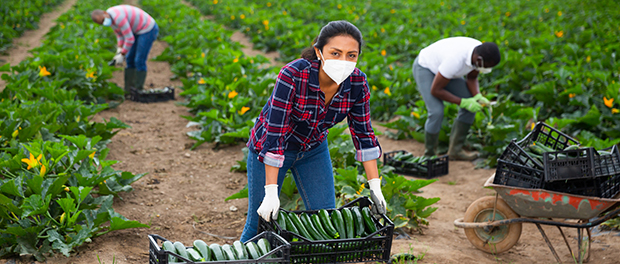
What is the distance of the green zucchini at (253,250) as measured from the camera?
242cm

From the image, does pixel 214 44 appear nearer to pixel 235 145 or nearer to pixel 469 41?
pixel 235 145

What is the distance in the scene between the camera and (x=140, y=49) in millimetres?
8578

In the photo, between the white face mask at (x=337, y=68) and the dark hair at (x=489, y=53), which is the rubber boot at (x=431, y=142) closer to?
the dark hair at (x=489, y=53)

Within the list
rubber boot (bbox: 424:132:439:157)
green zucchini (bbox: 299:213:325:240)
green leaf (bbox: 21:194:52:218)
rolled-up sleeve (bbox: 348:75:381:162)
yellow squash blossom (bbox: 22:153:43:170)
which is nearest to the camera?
green zucchini (bbox: 299:213:325:240)

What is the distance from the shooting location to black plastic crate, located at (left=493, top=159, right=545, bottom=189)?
362 centimetres

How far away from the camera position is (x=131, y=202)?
4680 mm

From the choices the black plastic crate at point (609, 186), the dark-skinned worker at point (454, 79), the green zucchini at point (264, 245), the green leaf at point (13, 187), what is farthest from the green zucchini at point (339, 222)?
the dark-skinned worker at point (454, 79)

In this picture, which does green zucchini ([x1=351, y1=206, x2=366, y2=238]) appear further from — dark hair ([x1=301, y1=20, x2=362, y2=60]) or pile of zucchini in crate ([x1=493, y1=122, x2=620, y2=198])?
pile of zucchini in crate ([x1=493, y1=122, x2=620, y2=198])

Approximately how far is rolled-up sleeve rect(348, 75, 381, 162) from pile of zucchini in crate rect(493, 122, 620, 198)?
1.33 metres

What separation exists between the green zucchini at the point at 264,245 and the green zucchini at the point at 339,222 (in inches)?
17.5

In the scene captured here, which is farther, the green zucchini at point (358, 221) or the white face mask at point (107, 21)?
the white face mask at point (107, 21)

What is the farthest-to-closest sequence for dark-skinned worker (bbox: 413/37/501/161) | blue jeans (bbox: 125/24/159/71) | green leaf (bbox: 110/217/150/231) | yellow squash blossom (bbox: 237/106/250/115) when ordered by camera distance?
blue jeans (bbox: 125/24/159/71)
yellow squash blossom (bbox: 237/106/250/115)
dark-skinned worker (bbox: 413/37/501/161)
green leaf (bbox: 110/217/150/231)

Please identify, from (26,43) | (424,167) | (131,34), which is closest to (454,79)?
(424,167)

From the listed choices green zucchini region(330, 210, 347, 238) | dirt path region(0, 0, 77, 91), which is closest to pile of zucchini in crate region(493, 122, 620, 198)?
green zucchini region(330, 210, 347, 238)
